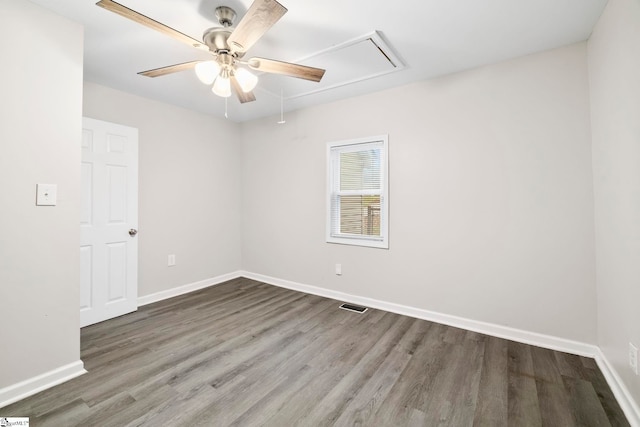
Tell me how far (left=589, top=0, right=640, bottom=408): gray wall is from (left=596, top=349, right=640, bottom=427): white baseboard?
5 cm

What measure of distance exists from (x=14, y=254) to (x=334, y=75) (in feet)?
9.29

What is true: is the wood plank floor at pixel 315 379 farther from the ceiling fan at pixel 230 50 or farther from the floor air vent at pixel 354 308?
the ceiling fan at pixel 230 50

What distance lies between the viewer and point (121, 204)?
303cm

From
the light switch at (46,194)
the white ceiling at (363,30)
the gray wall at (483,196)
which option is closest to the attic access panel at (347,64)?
the white ceiling at (363,30)

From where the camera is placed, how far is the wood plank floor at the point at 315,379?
1.57 metres

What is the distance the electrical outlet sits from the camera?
1485mm

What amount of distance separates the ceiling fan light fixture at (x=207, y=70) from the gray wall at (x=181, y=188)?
76.2 inches

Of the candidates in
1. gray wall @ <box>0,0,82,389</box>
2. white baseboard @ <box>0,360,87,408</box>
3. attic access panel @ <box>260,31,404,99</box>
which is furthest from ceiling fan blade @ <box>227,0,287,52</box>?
white baseboard @ <box>0,360,87,408</box>

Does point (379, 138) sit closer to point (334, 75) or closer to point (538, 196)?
point (334, 75)

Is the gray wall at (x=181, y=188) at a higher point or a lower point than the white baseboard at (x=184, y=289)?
higher

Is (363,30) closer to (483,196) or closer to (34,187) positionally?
(483,196)

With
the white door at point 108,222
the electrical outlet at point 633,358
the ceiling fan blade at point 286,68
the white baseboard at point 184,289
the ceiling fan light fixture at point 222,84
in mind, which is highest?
the ceiling fan blade at point 286,68

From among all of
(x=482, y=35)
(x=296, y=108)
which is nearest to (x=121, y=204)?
(x=296, y=108)

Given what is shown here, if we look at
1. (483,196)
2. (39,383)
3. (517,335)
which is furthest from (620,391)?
(39,383)
